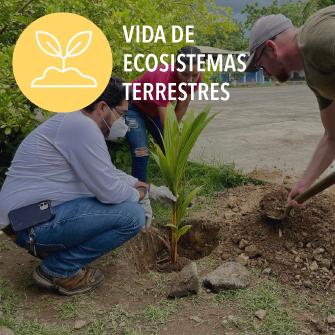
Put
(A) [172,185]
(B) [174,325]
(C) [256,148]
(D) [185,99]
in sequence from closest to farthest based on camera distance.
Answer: (B) [174,325]
(A) [172,185]
(D) [185,99]
(C) [256,148]

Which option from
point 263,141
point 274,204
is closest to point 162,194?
point 274,204

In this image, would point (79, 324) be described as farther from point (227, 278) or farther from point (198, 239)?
point (198, 239)

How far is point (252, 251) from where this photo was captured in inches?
115

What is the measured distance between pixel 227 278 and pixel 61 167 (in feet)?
3.61

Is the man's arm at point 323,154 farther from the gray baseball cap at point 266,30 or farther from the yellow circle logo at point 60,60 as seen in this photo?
the yellow circle logo at point 60,60

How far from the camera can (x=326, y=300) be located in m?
2.46

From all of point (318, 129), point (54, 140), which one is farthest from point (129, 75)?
point (318, 129)

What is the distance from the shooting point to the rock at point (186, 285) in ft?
7.97

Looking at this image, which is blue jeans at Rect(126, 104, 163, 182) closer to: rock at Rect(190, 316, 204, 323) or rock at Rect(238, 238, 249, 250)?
rock at Rect(238, 238, 249, 250)

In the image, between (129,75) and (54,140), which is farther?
(129,75)

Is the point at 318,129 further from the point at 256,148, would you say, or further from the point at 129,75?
the point at 129,75

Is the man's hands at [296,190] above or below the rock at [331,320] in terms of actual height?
above

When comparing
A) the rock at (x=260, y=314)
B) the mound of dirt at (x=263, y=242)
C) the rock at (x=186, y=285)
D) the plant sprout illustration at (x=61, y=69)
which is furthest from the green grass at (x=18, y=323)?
the plant sprout illustration at (x=61, y=69)

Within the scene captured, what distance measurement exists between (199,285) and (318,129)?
517cm
